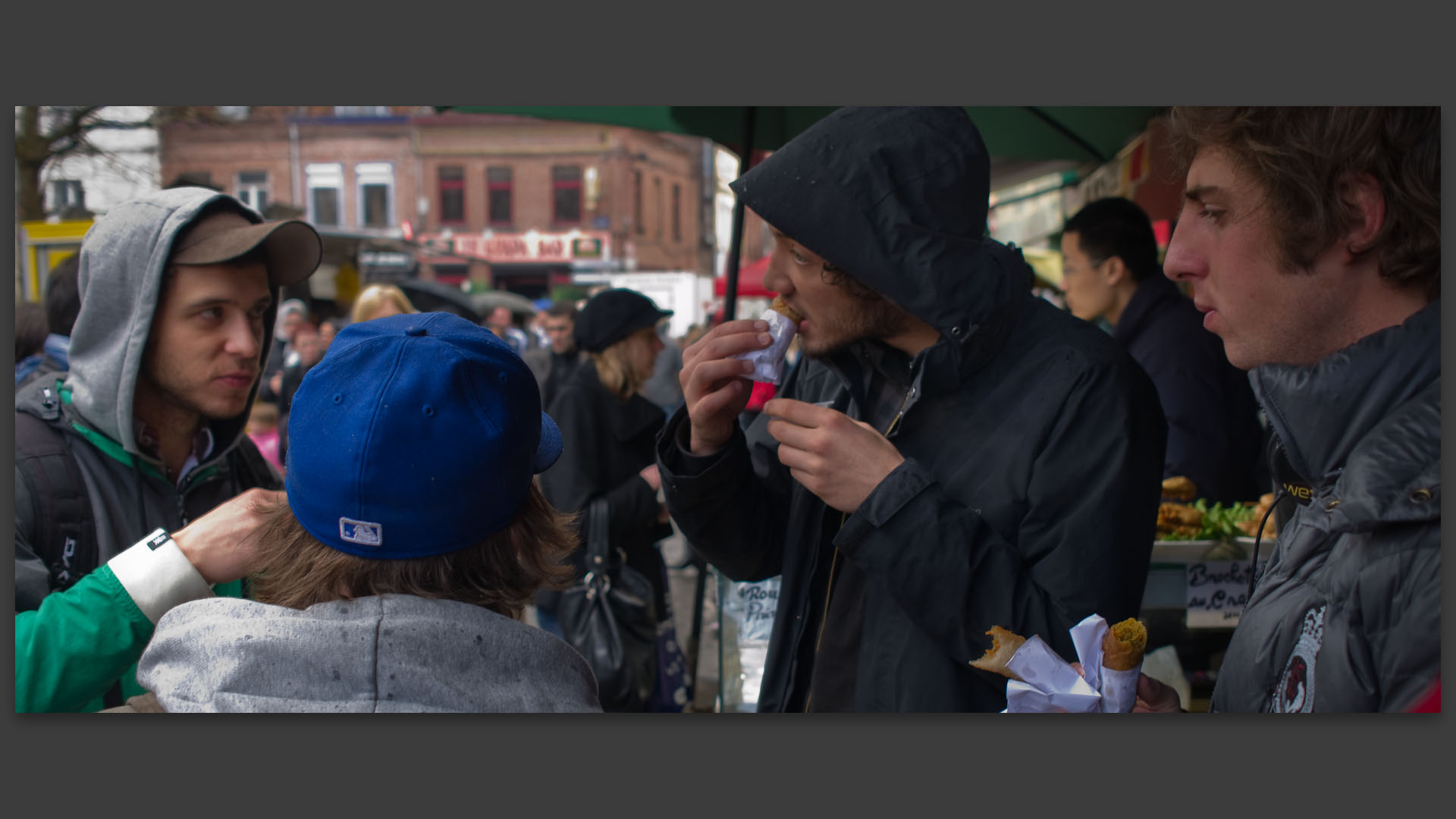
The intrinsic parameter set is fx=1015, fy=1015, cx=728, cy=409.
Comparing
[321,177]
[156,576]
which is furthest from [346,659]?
[321,177]

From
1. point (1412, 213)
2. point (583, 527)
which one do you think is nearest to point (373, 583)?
point (1412, 213)

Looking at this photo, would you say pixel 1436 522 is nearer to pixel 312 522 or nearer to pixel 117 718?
pixel 312 522

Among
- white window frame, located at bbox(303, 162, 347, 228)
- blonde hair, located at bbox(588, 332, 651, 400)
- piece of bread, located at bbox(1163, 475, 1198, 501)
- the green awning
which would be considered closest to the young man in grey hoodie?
the green awning

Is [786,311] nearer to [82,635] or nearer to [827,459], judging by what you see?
[827,459]

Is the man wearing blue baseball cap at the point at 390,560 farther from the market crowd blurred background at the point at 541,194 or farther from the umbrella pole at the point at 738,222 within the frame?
the umbrella pole at the point at 738,222

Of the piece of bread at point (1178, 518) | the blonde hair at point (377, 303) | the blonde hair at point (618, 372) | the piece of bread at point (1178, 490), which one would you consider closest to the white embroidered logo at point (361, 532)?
the piece of bread at point (1178, 518)

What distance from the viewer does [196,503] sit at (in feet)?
8.31

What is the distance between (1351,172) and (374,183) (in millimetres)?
14209

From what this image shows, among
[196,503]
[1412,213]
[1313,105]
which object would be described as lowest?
[196,503]

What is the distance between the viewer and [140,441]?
93.4 inches

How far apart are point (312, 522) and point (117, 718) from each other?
1.10 meters

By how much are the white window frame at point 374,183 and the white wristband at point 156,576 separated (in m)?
10.5

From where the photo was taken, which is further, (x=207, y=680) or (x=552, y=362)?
(x=552, y=362)

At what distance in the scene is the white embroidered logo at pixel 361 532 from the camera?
4.94 ft
